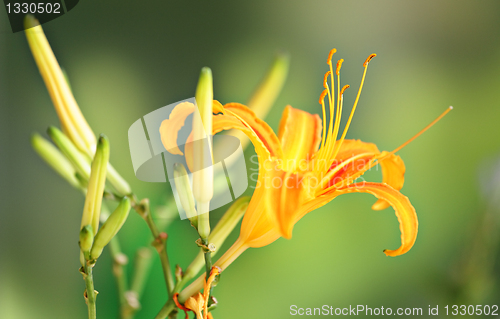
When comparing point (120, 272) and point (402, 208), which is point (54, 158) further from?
point (402, 208)

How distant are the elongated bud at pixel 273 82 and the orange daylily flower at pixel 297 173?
52 millimetres

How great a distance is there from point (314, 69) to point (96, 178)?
11.7 inches

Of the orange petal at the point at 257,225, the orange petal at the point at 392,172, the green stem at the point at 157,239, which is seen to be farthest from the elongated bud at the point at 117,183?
the orange petal at the point at 392,172

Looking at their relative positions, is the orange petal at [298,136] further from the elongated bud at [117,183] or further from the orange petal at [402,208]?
the elongated bud at [117,183]

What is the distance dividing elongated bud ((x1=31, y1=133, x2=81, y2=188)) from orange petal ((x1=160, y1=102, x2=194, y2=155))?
0.32 feet

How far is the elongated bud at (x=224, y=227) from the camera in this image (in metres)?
0.36

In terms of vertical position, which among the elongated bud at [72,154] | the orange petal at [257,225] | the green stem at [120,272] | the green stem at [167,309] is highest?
the elongated bud at [72,154]

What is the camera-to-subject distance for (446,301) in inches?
20.2

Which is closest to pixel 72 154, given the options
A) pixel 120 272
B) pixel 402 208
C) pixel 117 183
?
pixel 117 183

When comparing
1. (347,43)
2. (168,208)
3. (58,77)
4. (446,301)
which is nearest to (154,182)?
(168,208)

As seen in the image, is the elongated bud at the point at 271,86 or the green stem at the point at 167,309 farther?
the elongated bud at the point at 271,86

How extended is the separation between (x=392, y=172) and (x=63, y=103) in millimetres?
351

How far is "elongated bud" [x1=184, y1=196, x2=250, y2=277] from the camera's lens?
361mm

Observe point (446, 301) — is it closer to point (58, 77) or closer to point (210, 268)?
point (210, 268)
